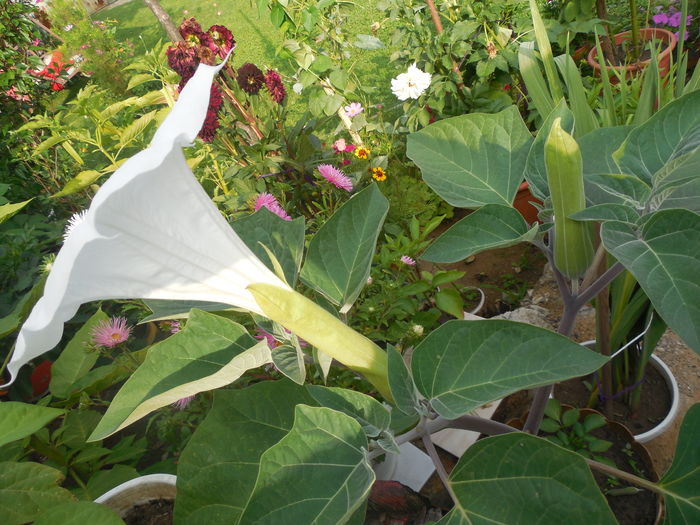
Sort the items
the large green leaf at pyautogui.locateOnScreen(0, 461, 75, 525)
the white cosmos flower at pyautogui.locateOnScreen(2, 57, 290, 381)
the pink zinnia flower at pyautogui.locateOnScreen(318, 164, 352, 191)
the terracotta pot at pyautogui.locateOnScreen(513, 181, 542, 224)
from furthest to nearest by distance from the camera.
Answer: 1. the terracotta pot at pyautogui.locateOnScreen(513, 181, 542, 224)
2. the pink zinnia flower at pyautogui.locateOnScreen(318, 164, 352, 191)
3. the large green leaf at pyautogui.locateOnScreen(0, 461, 75, 525)
4. the white cosmos flower at pyautogui.locateOnScreen(2, 57, 290, 381)

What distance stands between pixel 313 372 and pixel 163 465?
18.4 inches

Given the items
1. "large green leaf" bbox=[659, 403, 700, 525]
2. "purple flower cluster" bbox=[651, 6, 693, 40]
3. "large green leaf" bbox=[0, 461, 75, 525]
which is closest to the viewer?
"large green leaf" bbox=[659, 403, 700, 525]

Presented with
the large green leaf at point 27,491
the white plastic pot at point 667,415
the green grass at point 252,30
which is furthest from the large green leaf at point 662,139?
the green grass at point 252,30

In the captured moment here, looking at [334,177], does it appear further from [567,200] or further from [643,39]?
[643,39]

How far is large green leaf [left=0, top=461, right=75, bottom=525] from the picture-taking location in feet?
2.82

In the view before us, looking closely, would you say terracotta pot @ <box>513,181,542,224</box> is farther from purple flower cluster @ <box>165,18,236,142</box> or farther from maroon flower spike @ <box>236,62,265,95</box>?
purple flower cluster @ <box>165,18,236,142</box>

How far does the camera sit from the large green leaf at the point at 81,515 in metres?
0.72

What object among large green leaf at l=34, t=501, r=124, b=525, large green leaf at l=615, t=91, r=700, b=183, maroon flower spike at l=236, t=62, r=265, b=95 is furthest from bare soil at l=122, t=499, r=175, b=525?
maroon flower spike at l=236, t=62, r=265, b=95

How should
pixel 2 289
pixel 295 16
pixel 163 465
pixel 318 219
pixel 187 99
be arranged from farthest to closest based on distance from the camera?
pixel 295 16 → pixel 2 289 → pixel 318 219 → pixel 163 465 → pixel 187 99

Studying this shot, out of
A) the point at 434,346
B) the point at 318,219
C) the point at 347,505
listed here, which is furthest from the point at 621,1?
the point at 347,505

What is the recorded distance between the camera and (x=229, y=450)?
654 millimetres

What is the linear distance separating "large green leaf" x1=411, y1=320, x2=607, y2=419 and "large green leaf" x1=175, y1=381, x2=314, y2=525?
0.20m

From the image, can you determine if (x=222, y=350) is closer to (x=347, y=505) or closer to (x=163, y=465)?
(x=347, y=505)

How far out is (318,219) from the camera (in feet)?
5.31
